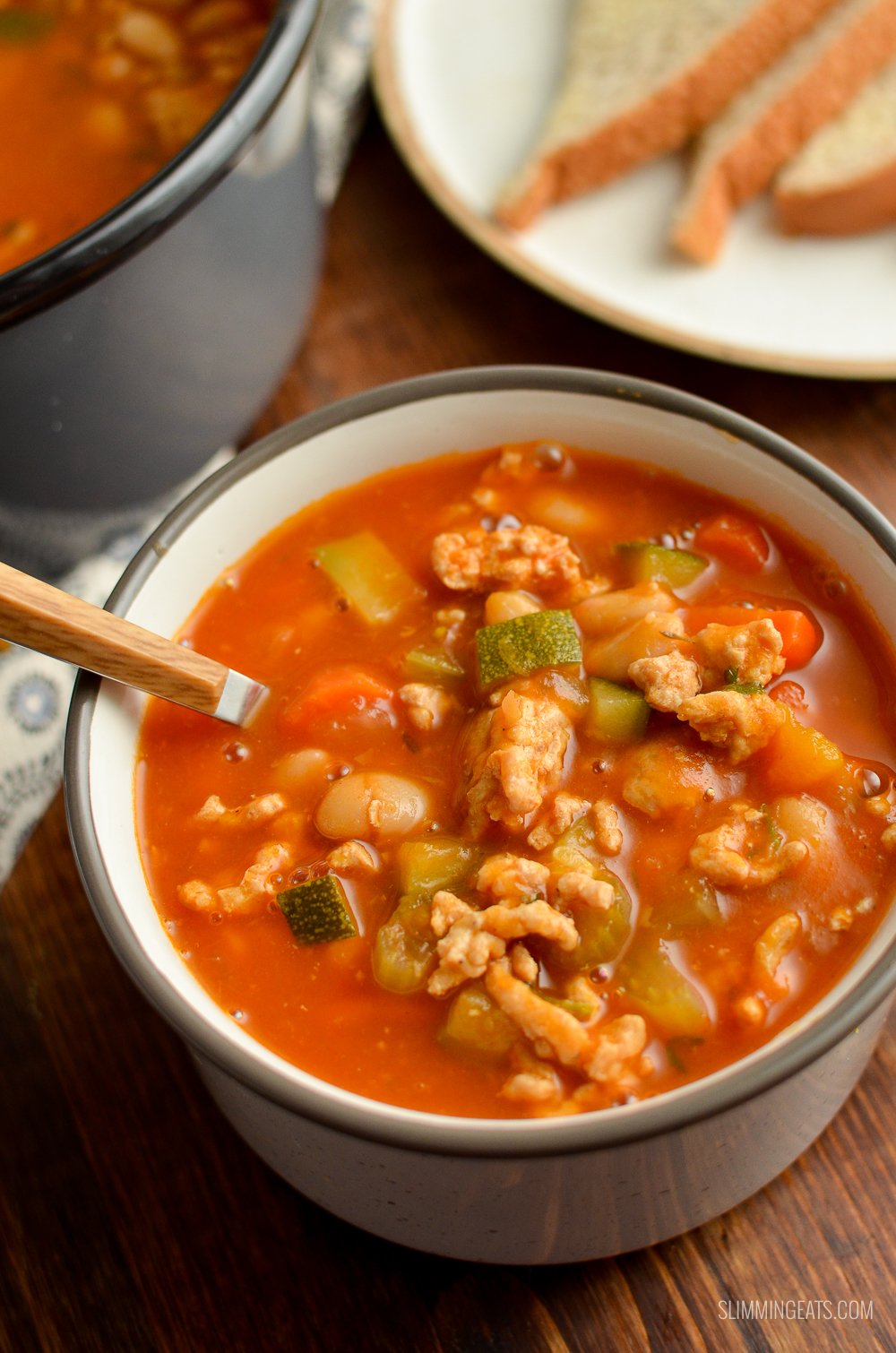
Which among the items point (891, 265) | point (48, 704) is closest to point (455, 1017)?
point (48, 704)

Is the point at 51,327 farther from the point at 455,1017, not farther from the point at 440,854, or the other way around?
the point at 455,1017

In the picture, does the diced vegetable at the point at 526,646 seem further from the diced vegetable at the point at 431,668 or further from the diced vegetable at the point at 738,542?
the diced vegetable at the point at 738,542

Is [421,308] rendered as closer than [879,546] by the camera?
No

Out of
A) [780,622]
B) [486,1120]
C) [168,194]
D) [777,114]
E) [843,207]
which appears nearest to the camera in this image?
[486,1120]

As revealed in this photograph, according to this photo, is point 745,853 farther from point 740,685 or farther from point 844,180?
point 844,180

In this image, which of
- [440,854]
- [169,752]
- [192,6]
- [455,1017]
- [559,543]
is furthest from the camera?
[192,6]

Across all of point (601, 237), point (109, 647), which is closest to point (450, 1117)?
point (109, 647)

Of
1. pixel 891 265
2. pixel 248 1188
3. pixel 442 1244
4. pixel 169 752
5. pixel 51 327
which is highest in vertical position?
pixel 891 265

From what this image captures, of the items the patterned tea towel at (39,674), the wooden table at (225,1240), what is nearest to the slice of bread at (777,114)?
the patterned tea towel at (39,674)
